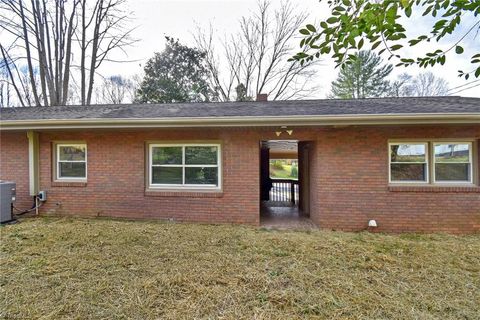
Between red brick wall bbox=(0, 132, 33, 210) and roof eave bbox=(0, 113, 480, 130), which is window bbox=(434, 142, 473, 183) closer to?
roof eave bbox=(0, 113, 480, 130)

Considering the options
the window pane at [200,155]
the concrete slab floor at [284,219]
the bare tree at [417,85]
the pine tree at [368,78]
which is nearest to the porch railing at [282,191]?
the concrete slab floor at [284,219]

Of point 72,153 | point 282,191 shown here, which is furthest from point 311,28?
Answer: point 282,191

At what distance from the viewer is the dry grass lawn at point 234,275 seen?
290 cm

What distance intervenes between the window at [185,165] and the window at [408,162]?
4306 mm

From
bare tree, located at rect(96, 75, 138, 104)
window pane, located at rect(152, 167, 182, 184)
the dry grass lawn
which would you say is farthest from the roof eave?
bare tree, located at rect(96, 75, 138, 104)

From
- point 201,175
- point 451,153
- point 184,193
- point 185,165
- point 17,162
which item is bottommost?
point 184,193

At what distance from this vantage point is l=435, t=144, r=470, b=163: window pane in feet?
19.8

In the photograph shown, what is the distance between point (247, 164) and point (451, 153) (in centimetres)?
487

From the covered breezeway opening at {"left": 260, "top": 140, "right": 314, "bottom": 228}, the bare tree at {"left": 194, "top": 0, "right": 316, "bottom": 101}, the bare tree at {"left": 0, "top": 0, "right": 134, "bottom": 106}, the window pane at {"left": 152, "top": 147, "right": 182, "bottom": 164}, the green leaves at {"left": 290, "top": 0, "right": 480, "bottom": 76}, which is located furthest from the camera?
the bare tree at {"left": 194, "top": 0, "right": 316, "bottom": 101}

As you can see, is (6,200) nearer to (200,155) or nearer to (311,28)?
(200,155)

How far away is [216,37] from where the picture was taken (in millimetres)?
22234

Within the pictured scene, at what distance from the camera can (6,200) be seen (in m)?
6.56

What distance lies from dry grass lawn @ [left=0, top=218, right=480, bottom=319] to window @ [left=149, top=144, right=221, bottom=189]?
4.88 ft

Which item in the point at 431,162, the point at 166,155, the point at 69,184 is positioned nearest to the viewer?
the point at 431,162
